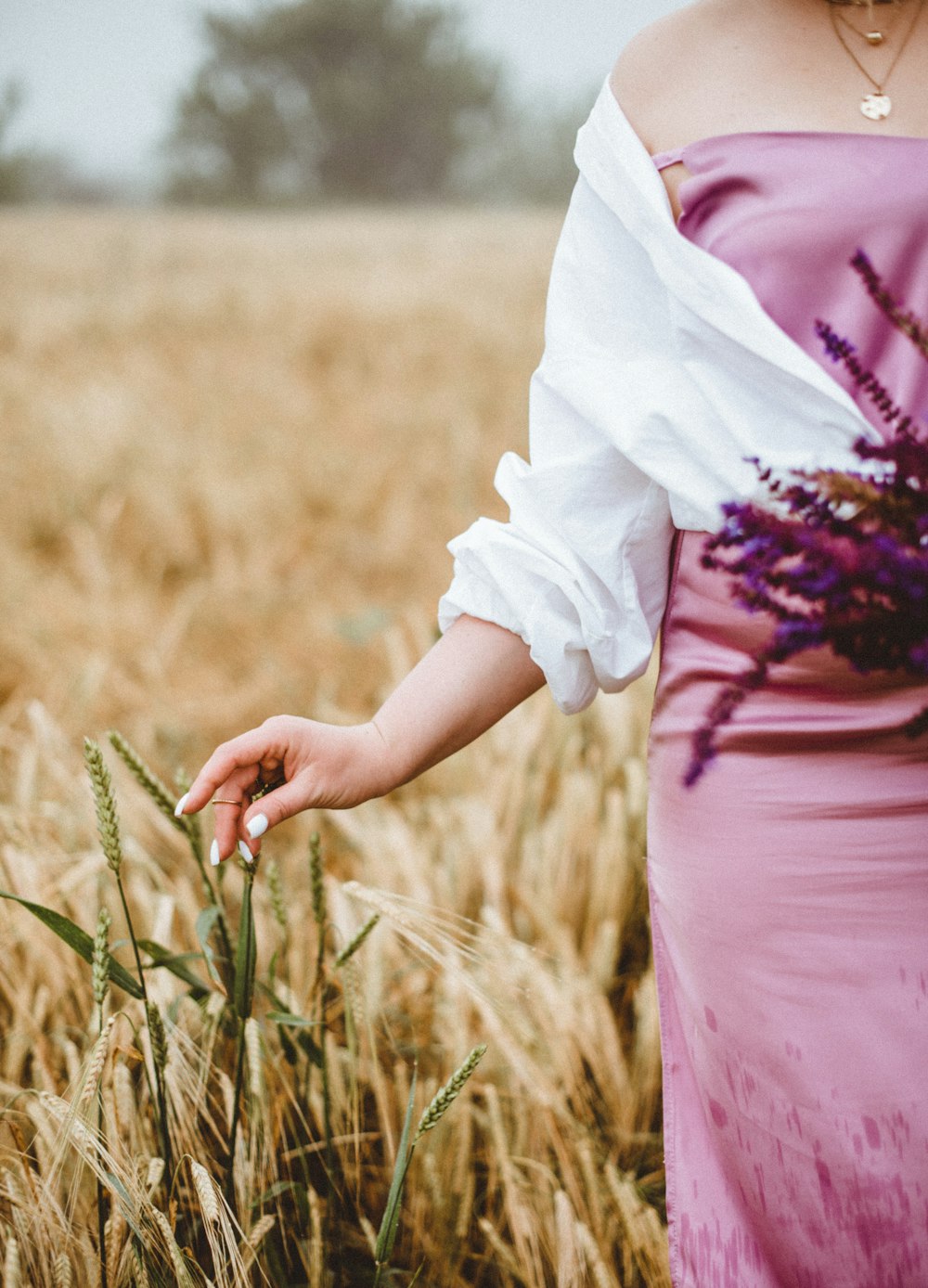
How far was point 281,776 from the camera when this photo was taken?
811mm

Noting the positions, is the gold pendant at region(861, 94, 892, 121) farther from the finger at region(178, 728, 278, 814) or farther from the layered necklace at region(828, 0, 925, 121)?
the finger at region(178, 728, 278, 814)

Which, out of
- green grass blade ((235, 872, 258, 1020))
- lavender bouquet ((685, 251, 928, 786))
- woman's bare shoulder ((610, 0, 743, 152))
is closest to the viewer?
lavender bouquet ((685, 251, 928, 786))

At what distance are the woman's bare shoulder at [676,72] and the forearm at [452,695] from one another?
397mm

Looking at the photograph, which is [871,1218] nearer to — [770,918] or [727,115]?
[770,918]

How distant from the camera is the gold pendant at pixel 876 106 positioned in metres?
0.72

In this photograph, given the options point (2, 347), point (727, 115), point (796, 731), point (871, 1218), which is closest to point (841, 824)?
point (796, 731)

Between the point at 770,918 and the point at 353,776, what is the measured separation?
32 cm

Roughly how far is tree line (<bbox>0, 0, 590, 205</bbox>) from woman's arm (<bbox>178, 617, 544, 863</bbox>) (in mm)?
22514

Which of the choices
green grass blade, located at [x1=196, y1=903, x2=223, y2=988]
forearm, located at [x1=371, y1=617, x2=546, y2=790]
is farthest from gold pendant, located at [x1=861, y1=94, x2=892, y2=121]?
green grass blade, located at [x1=196, y1=903, x2=223, y2=988]

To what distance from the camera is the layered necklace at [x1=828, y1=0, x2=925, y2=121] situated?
0.72 m

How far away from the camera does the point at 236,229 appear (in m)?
11.7

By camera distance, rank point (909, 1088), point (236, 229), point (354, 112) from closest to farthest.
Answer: point (909, 1088), point (236, 229), point (354, 112)

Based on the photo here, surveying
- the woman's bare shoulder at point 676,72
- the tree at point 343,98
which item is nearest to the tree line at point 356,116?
the tree at point 343,98

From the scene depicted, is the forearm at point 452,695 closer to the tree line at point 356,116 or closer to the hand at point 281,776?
the hand at point 281,776
